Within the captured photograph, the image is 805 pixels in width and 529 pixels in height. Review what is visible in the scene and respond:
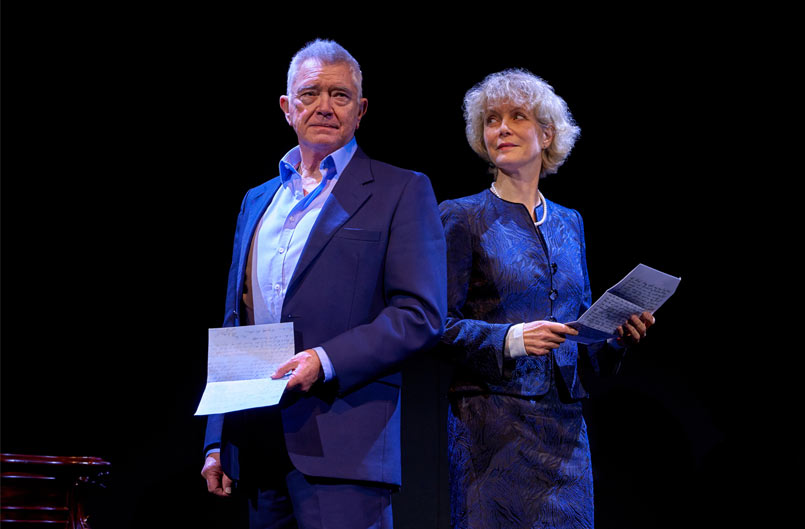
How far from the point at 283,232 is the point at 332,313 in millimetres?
253

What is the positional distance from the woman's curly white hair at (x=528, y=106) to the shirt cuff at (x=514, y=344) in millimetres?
648

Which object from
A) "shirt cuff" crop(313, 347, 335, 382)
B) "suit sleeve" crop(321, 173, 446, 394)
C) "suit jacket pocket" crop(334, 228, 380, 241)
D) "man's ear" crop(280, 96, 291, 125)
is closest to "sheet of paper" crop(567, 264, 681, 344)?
"suit sleeve" crop(321, 173, 446, 394)

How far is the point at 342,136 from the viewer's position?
1.77 metres

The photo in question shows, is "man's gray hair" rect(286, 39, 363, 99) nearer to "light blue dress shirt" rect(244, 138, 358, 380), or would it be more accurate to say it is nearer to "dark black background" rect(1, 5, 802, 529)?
"light blue dress shirt" rect(244, 138, 358, 380)

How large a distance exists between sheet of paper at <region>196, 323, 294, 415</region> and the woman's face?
942 millimetres

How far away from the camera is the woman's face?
2121 millimetres

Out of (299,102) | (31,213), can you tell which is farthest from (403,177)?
(31,213)

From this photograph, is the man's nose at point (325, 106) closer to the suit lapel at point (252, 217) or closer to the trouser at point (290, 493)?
the suit lapel at point (252, 217)

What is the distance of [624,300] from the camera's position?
5.75ft

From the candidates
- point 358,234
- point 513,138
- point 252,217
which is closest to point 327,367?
point 358,234

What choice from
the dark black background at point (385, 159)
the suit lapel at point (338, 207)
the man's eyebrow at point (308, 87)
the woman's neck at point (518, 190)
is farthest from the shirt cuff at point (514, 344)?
the dark black background at point (385, 159)

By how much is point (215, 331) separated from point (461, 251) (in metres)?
0.75

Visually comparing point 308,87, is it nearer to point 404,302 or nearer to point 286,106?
point 286,106

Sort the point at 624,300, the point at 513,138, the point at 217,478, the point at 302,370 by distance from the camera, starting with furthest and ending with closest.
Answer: the point at 513,138 → the point at 624,300 → the point at 217,478 → the point at 302,370
